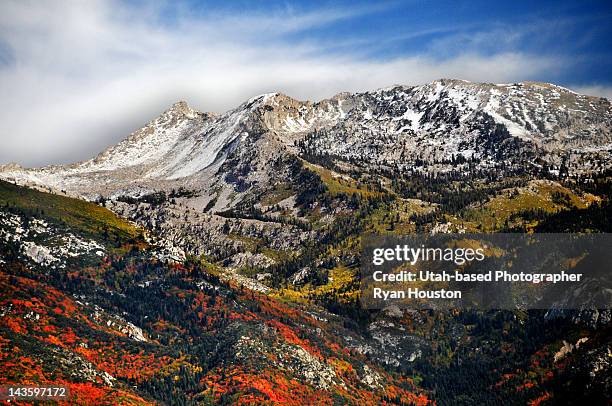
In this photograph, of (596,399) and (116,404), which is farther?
(596,399)

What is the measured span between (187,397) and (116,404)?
37.3 m

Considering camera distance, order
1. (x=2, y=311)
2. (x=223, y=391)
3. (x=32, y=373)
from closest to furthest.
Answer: (x=32, y=373)
(x=2, y=311)
(x=223, y=391)

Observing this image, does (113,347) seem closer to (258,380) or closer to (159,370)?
(159,370)

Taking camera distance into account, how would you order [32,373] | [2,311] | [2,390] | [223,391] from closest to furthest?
[2,390] < [32,373] < [2,311] < [223,391]

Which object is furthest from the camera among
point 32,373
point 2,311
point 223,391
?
point 223,391

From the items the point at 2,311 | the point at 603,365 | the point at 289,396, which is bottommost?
the point at 289,396

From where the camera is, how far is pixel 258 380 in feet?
652

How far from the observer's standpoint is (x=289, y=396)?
652 ft

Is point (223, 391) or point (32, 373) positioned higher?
point (32, 373)

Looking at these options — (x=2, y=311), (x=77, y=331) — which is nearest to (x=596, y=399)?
(x=77, y=331)

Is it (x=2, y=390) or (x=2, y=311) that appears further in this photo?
(x=2, y=311)

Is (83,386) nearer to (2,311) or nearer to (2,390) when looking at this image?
(2,390)

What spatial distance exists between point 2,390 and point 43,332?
155ft

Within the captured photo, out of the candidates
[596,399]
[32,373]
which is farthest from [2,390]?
[596,399]
